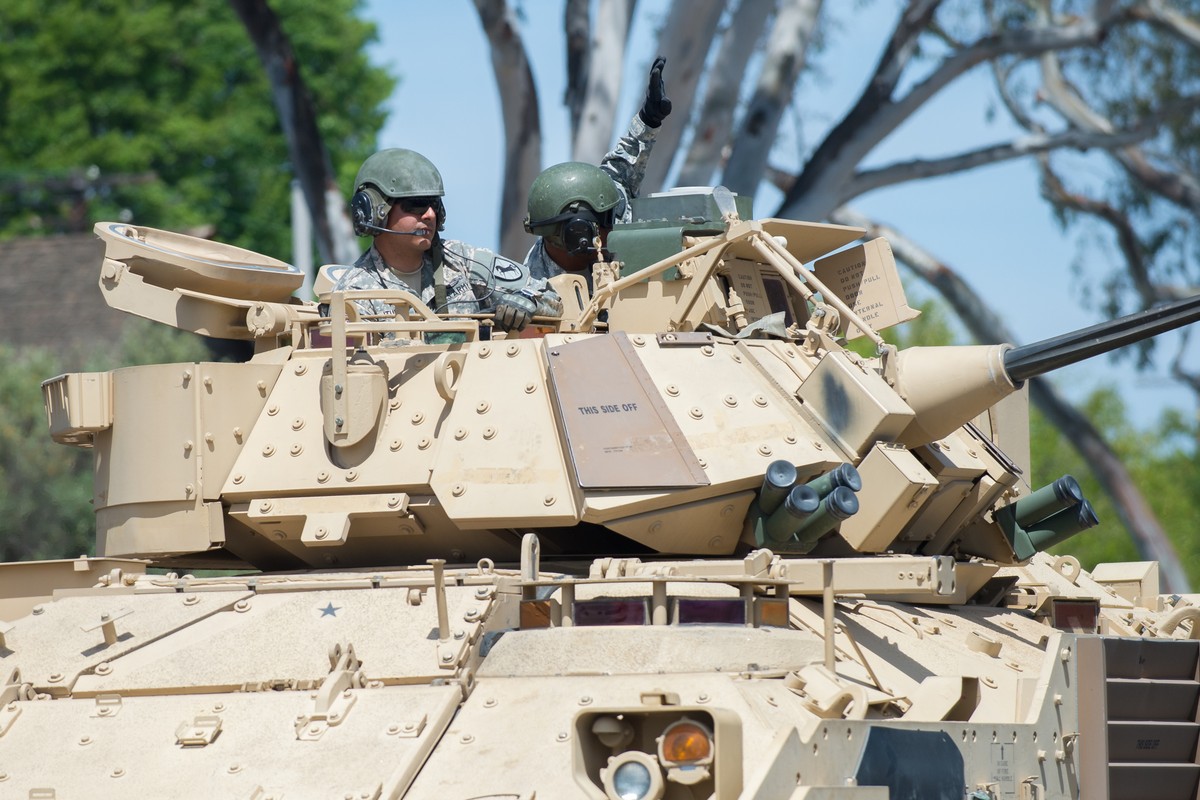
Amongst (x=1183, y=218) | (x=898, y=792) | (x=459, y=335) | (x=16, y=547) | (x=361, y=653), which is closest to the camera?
(x=898, y=792)

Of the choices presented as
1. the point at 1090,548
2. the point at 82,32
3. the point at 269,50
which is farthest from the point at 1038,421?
the point at 269,50

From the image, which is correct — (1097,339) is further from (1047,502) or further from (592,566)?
(592,566)

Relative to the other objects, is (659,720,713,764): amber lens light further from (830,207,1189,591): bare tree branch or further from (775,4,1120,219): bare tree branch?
(830,207,1189,591): bare tree branch

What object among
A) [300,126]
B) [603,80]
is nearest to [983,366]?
[603,80]

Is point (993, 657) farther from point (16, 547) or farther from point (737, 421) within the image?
point (16, 547)

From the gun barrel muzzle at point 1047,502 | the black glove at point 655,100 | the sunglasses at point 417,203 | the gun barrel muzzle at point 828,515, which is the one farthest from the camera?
the black glove at point 655,100

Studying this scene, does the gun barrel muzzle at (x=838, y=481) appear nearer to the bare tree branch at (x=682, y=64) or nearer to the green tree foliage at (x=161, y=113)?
the bare tree branch at (x=682, y=64)

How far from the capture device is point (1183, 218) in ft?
110

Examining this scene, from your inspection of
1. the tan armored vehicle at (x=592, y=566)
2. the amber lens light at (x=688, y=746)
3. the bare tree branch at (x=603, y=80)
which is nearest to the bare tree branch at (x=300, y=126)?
the bare tree branch at (x=603, y=80)

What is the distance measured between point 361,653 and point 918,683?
2.46 meters

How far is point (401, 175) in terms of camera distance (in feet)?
35.1

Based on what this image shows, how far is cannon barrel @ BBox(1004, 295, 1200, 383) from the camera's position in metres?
8.92

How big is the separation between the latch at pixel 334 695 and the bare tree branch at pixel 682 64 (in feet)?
52.4

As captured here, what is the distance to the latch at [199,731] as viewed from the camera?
744 centimetres
